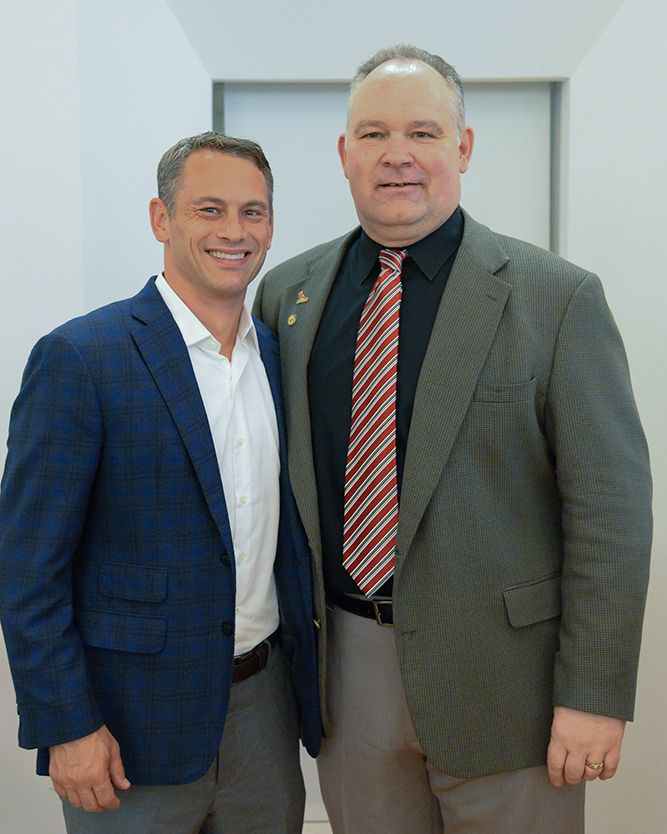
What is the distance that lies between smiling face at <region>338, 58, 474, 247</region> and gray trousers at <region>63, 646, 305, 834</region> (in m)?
0.94

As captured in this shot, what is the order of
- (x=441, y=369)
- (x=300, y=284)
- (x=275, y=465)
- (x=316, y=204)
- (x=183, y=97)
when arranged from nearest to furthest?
(x=441, y=369), (x=275, y=465), (x=300, y=284), (x=183, y=97), (x=316, y=204)

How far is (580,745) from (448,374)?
72 centimetres

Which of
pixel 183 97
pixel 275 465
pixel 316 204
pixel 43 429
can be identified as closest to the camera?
pixel 43 429

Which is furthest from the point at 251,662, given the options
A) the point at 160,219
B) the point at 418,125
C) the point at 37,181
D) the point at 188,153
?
the point at 37,181

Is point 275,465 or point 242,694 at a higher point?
point 275,465

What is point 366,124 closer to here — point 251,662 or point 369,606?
point 369,606

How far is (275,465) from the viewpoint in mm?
1521

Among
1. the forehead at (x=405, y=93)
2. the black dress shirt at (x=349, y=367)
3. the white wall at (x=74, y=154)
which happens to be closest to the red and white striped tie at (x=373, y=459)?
the black dress shirt at (x=349, y=367)

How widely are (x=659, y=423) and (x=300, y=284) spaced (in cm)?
126

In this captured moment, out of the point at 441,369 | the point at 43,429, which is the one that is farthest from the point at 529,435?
the point at 43,429

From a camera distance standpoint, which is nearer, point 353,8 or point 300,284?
point 300,284

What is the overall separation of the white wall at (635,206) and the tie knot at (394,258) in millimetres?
942

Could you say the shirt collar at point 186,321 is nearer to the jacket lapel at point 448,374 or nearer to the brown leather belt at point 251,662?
the jacket lapel at point 448,374

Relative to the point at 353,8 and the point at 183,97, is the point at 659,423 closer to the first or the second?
the point at 353,8
